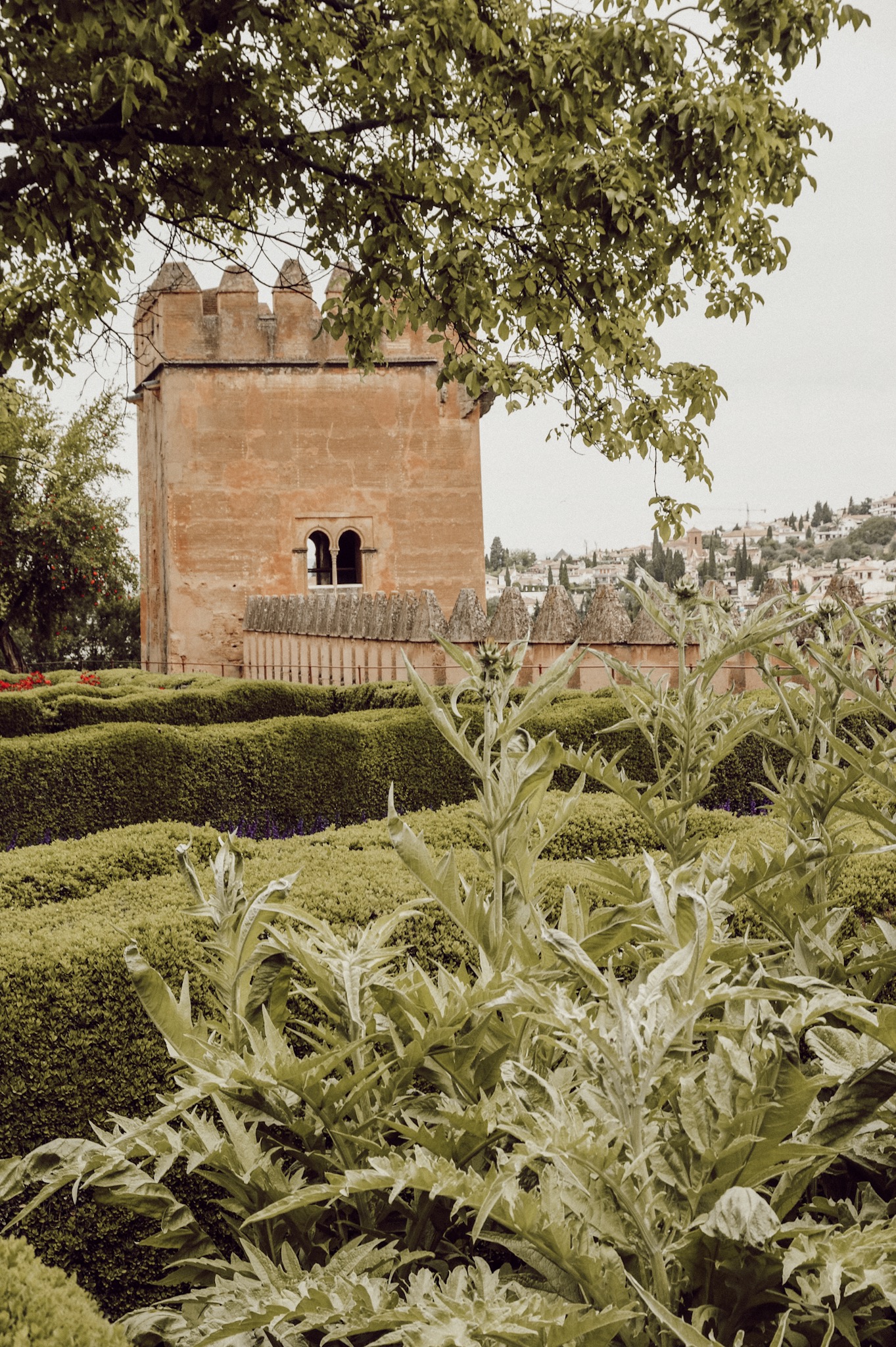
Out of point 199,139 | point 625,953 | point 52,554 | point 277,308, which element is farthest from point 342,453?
point 625,953

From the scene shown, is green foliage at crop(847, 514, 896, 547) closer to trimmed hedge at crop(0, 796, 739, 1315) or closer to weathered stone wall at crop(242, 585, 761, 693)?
weathered stone wall at crop(242, 585, 761, 693)

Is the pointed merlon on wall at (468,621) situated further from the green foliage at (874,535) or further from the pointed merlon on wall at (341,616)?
the green foliage at (874,535)

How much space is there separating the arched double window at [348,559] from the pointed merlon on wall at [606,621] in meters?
11.7

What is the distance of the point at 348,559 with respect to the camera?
2148 cm

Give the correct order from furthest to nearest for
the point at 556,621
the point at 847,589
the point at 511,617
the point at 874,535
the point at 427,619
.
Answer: the point at 427,619 → the point at 511,617 → the point at 556,621 → the point at 847,589 → the point at 874,535

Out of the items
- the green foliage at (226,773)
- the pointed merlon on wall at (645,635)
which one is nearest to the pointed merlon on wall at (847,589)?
the pointed merlon on wall at (645,635)

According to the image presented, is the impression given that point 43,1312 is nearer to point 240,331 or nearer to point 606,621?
point 606,621

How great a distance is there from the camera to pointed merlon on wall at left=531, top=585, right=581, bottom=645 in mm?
9422

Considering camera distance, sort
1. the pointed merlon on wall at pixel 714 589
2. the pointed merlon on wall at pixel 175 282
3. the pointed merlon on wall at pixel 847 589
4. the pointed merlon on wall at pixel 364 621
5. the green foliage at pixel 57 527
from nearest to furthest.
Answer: the pointed merlon on wall at pixel 714 589, the pointed merlon on wall at pixel 847 589, the pointed merlon on wall at pixel 364 621, the pointed merlon on wall at pixel 175 282, the green foliage at pixel 57 527

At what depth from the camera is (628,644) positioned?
9109 millimetres

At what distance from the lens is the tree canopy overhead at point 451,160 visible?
6.07 m

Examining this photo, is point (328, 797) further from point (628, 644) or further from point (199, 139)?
point (199, 139)

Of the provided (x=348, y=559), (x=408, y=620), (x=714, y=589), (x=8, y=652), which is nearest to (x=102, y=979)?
(x=714, y=589)

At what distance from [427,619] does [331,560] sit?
10839mm
